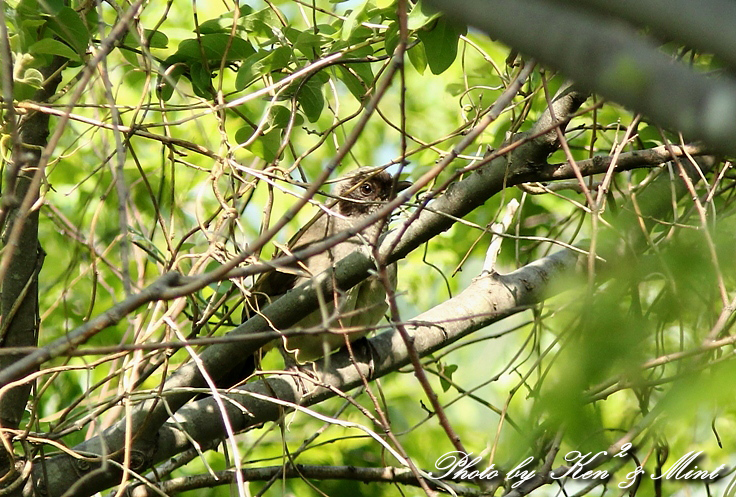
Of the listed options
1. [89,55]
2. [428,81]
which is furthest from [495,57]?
[89,55]

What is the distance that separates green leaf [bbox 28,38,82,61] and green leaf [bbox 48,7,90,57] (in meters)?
0.03

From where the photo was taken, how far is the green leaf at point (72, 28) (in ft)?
9.16

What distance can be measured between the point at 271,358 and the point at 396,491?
2.59m

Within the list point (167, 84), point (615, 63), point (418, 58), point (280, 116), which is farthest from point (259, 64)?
point (615, 63)

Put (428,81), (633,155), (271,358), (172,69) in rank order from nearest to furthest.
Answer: (633,155) < (172,69) < (271,358) < (428,81)

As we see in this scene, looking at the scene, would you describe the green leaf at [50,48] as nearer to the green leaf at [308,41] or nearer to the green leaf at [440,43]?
the green leaf at [308,41]

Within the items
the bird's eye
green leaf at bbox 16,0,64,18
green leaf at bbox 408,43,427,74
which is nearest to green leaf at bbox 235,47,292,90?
green leaf at bbox 408,43,427,74

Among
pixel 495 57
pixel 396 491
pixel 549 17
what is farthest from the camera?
pixel 495 57

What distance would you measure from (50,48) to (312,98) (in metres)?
1.06

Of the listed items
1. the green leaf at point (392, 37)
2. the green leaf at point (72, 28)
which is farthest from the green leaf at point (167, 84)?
the green leaf at point (392, 37)

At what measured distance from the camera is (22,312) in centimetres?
318

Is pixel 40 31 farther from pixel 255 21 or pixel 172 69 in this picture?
pixel 255 21

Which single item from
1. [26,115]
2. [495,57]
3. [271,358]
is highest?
[495,57]

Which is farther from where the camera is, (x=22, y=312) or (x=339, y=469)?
(x=339, y=469)
